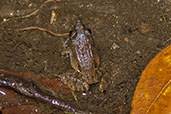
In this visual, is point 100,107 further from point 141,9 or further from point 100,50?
point 141,9

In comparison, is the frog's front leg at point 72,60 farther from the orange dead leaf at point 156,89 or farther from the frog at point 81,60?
the orange dead leaf at point 156,89

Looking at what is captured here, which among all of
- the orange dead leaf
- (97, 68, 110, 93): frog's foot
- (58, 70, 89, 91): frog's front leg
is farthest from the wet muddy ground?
the orange dead leaf

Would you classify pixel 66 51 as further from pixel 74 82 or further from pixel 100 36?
pixel 100 36

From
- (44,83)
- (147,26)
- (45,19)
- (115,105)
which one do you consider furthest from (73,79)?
(147,26)

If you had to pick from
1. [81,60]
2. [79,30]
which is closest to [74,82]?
[81,60]

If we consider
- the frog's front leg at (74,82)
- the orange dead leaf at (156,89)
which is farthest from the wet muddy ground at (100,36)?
the orange dead leaf at (156,89)
